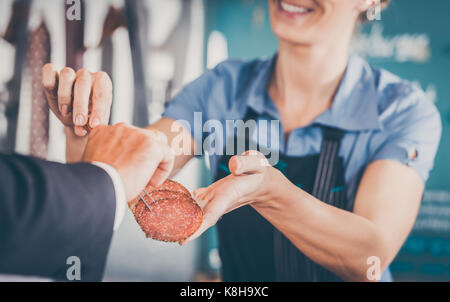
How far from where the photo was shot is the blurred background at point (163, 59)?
0.82m

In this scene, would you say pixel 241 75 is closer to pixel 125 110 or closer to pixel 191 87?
pixel 191 87

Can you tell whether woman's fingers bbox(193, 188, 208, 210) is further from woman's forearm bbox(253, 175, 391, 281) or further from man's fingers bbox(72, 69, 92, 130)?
man's fingers bbox(72, 69, 92, 130)

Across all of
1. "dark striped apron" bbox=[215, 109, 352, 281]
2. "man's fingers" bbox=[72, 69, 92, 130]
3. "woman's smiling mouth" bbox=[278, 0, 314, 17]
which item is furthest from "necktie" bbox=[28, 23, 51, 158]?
"woman's smiling mouth" bbox=[278, 0, 314, 17]

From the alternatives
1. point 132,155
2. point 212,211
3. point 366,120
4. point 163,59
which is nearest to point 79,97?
point 132,155

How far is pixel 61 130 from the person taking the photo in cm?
73

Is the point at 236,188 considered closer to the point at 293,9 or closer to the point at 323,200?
the point at 323,200

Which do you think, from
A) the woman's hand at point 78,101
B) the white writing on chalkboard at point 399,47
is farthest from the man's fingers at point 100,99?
the white writing on chalkboard at point 399,47

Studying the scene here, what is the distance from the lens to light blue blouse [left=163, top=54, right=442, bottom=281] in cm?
79

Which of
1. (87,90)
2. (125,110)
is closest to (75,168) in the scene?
(87,90)

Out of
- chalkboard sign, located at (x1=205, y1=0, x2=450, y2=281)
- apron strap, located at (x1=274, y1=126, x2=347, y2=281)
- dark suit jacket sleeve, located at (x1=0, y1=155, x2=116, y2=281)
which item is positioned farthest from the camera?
chalkboard sign, located at (x1=205, y1=0, x2=450, y2=281)

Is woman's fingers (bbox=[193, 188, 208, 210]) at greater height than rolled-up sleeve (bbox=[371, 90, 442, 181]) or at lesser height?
lesser

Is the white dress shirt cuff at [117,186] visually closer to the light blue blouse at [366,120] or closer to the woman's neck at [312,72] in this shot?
the light blue blouse at [366,120]

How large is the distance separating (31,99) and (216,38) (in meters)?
0.47

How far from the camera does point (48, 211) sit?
1.51 ft
